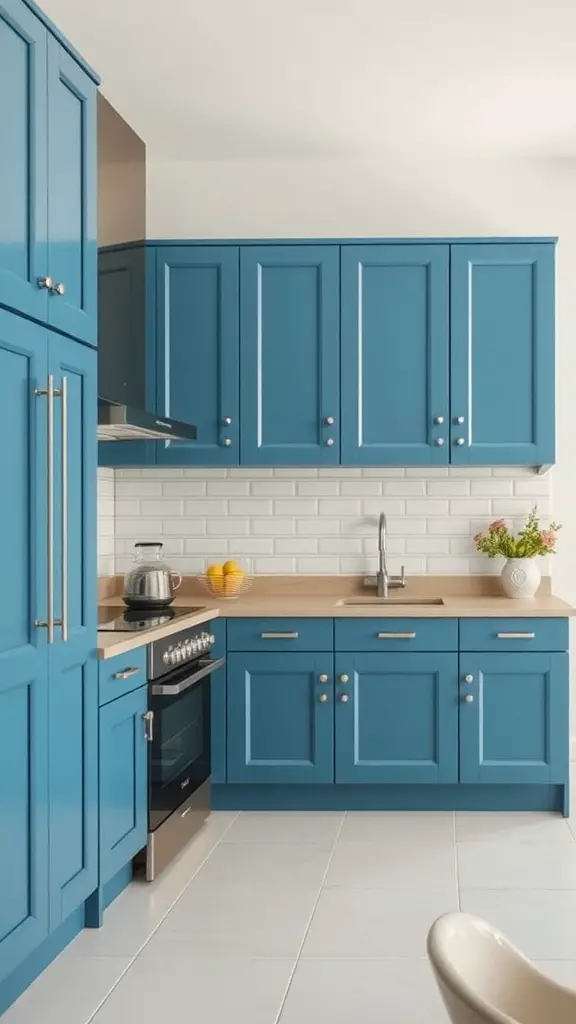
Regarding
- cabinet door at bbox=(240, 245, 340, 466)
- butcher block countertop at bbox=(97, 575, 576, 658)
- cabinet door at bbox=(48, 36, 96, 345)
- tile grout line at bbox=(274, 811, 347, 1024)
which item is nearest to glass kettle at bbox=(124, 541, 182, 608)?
butcher block countertop at bbox=(97, 575, 576, 658)

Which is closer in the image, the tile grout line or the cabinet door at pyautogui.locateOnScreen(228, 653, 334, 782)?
the tile grout line

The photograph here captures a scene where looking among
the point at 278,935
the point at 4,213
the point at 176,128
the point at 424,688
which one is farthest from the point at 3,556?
the point at 176,128

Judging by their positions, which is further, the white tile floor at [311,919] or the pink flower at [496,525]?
the pink flower at [496,525]

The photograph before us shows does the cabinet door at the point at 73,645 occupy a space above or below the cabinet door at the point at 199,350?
below

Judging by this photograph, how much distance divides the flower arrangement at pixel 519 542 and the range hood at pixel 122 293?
4.73ft

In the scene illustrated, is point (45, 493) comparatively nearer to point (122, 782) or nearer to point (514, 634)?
point (122, 782)

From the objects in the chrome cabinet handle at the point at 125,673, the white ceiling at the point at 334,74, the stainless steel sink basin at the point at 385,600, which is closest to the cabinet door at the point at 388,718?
the stainless steel sink basin at the point at 385,600

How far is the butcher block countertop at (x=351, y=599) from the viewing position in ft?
16.2

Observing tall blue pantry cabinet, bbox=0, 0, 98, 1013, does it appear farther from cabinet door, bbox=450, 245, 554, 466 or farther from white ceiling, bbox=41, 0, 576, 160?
cabinet door, bbox=450, 245, 554, 466

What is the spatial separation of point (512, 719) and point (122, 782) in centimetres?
189

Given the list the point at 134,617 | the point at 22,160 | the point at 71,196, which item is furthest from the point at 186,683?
the point at 22,160

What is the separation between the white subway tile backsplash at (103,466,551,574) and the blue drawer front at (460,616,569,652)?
0.68 m

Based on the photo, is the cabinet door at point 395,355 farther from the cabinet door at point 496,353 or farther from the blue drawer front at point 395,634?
the blue drawer front at point 395,634

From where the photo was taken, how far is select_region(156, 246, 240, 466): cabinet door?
5.31 meters
